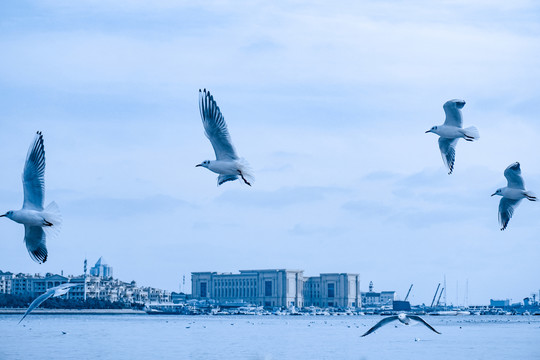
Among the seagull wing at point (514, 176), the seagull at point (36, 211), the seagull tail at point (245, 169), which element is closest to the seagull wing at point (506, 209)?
the seagull wing at point (514, 176)

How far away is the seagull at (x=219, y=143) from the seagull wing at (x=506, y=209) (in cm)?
661

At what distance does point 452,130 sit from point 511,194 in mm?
1877

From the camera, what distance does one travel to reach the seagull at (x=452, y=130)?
20.8 m

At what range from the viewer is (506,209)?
2197 cm

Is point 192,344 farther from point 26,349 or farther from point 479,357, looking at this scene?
point 479,357

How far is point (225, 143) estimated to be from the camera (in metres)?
18.3

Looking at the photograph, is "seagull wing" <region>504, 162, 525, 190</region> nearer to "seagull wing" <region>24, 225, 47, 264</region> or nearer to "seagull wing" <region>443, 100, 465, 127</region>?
"seagull wing" <region>443, 100, 465, 127</region>

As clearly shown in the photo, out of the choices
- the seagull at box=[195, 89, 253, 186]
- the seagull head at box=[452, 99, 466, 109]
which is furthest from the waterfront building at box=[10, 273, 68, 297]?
the seagull at box=[195, 89, 253, 186]

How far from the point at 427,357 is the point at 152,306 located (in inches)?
5536

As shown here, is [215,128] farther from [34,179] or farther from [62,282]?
[62,282]

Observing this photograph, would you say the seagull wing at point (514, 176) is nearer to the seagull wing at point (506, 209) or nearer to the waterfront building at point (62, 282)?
the seagull wing at point (506, 209)

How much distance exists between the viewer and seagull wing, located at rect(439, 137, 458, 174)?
869 inches

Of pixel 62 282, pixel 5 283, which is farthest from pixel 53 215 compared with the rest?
pixel 5 283

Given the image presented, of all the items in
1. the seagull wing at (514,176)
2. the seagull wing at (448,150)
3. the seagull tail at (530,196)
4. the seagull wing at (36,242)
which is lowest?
the seagull wing at (36,242)
